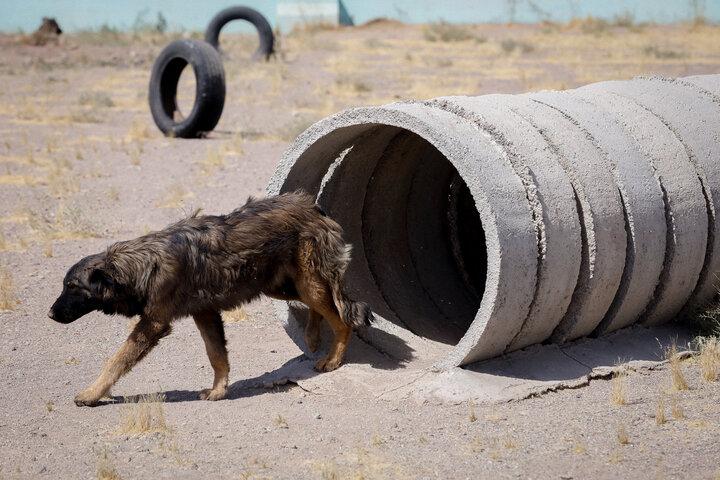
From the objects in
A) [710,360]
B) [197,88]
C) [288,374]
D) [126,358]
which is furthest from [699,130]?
[197,88]

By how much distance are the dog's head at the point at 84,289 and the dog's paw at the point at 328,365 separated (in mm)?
1734

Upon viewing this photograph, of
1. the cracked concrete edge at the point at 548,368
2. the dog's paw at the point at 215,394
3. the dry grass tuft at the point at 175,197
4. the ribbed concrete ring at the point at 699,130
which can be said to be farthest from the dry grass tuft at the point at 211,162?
the cracked concrete edge at the point at 548,368

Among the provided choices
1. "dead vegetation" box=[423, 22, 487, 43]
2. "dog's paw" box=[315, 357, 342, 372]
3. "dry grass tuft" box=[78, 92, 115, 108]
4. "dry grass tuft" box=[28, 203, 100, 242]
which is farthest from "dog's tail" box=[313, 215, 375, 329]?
"dead vegetation" box=[423, 22, 487, 43]

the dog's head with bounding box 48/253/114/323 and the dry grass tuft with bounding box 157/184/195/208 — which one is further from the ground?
the dog's head with bounding box 48/253/114/323

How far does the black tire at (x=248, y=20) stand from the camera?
31.2 metres

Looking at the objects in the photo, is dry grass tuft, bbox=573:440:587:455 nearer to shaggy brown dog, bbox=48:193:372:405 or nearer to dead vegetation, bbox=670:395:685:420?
dead vegetation, bbox=670:395:685:420

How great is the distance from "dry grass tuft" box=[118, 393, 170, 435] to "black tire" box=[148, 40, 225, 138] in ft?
40.3

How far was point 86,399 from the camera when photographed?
23.9 ft

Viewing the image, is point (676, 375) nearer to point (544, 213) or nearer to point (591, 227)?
point (591, 227)

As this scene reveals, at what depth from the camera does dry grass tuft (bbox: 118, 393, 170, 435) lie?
658 centimetres

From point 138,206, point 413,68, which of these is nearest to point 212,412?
point 138,206

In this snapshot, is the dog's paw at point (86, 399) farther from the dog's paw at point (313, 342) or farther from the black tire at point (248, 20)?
the black tire at point (248, 20)

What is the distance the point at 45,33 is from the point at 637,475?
138ft

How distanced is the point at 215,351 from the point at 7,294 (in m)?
3.45
